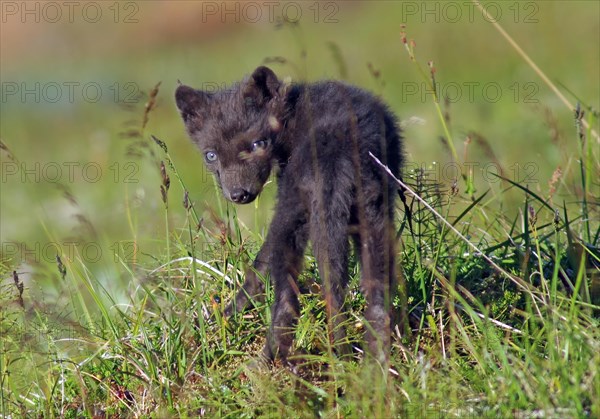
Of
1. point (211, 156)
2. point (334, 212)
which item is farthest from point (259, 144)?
point (334, 212)

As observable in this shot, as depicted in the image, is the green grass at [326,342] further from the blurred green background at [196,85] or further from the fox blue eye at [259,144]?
the fox blue eye at [259,144]

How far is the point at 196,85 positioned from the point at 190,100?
15470 millimetres

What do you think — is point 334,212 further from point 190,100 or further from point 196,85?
point 196,85

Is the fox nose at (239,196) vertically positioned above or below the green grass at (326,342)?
above

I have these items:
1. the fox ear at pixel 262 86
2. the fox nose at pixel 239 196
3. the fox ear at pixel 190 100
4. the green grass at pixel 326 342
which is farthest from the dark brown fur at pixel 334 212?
the fox ear at pixel 190 100

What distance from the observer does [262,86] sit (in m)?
5.11

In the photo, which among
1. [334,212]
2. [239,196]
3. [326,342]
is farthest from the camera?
[239,196]

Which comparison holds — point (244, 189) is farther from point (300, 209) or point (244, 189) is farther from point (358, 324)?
point (358, 324)

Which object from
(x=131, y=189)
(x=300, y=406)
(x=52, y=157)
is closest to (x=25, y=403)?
(x=300, y=406)

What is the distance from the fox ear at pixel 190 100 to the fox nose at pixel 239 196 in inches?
26.0

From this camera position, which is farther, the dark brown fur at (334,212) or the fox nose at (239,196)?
the fox nose at (239,196)

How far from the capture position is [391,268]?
14.1 feet

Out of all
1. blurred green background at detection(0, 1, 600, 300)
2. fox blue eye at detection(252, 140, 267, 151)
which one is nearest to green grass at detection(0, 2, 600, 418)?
blurred green background at detection(0, 1, 600, 300)

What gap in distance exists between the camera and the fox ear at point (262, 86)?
507 cm
